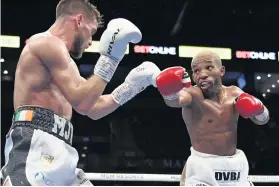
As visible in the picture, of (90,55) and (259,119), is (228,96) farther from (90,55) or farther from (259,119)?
(90,55)

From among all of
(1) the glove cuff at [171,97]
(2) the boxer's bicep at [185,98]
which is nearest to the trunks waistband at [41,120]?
(1) the glove cuff at [171,97]

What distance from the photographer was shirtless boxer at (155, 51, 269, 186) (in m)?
2.58

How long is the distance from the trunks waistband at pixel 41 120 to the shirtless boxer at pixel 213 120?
872mm

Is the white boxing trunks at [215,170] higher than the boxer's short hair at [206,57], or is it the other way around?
the boxer's short hair at [206,57]

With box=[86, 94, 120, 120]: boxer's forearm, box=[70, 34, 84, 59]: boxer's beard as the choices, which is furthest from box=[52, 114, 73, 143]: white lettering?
box=[70, 34, 84, 59]: boxer's beard

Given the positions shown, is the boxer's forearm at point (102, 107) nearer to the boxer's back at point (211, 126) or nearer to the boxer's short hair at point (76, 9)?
the boxer's short hair at point (76, 9)

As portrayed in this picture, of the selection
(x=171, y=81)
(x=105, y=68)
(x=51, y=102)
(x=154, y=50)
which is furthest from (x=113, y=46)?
(x=154, y=50)

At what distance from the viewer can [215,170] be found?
257 centimetres

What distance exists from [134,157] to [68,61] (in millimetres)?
7160

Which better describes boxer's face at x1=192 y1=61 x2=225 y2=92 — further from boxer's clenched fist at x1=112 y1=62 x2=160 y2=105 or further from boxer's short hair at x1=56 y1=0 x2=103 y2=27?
boxer's short hair at x1=56 y1=0 x2=103 y2=27

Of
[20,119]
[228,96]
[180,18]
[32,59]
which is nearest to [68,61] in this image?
[32,59]

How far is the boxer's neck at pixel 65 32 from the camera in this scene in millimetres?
1880

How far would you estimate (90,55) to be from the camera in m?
8.89

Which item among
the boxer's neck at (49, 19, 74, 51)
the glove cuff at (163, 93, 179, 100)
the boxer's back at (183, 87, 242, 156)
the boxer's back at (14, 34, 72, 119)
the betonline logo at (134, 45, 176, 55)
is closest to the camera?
the boxer's back at (14, 34, 72, 119)
